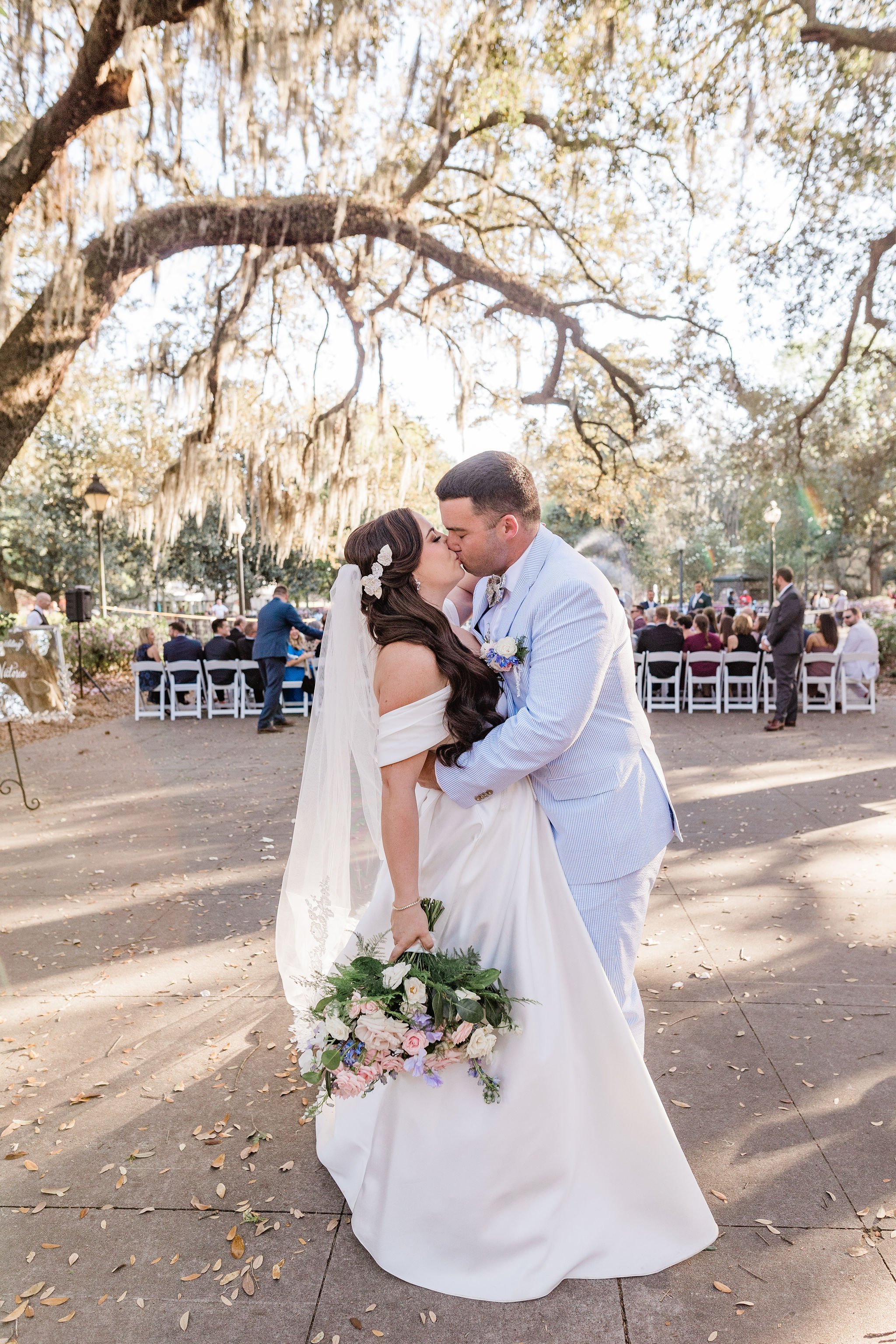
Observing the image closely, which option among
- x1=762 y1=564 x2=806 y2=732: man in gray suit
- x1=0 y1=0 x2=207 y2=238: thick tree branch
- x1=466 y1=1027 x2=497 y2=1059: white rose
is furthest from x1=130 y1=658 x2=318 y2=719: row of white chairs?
x1=466 y1=1027 x2=497 y2=1059: white rose

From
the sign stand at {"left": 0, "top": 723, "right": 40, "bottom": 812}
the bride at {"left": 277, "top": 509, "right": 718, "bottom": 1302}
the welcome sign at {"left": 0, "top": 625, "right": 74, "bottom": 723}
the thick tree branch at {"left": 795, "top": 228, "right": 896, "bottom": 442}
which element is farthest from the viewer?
the welcome sign at {"left": 0, "top": 625, "right": 74, "bottom": 723}

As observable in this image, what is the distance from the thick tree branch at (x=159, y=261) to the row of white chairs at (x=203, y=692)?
13.4 ft

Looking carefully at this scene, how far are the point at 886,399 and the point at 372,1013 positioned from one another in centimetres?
1818

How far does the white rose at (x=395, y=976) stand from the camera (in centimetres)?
224

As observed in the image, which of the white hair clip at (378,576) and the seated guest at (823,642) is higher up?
the white hair clip at (378,576)

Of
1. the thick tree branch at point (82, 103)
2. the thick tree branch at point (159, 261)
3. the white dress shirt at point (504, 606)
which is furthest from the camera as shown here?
the thick tree branch at point (159, 261)

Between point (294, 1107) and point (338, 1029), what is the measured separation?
1.07 meters

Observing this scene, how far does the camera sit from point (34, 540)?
26109 millimetres

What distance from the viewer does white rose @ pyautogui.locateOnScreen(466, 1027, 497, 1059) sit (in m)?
2.16

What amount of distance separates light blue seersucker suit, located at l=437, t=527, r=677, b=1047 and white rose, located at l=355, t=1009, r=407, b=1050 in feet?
1.83

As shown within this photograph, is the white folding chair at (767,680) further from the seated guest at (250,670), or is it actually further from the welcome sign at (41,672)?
the welcome sign at (41,672)

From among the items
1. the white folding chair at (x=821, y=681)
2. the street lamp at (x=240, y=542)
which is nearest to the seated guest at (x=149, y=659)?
the street lamp at (x=240, y=542)

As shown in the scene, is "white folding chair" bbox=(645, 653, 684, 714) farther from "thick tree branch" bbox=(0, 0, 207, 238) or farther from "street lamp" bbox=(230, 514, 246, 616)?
"thick tree branch" bbox=(0, 0, 207, 238)

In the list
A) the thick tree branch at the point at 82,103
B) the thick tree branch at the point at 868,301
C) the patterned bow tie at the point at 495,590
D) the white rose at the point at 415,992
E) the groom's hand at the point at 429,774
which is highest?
the thick tree branch at the point at 82,103
